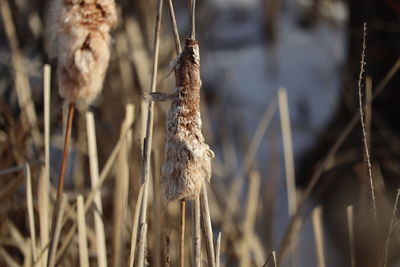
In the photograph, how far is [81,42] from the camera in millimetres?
917

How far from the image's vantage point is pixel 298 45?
3822mm

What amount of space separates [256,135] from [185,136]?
0.85m

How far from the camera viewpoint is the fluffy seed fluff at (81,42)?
909 millimetres

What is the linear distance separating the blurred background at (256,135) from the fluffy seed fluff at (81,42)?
0.13 metres

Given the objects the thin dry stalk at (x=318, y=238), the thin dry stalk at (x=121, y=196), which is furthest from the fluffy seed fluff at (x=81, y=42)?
the thin dry stalk at (x=318, y=238)

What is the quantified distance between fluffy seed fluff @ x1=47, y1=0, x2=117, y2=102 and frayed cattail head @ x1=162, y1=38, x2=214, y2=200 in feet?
0.74

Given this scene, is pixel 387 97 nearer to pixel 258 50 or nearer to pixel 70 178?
pixel 70 178

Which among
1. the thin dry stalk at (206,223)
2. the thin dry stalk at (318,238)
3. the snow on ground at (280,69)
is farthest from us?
the snow on ground at (280,69)

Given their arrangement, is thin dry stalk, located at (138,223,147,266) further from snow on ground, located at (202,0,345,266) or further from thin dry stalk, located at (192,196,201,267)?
snow on ground, located at (202,0,345,266)

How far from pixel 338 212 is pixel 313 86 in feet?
3.48

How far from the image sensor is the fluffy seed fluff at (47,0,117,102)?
0.91m

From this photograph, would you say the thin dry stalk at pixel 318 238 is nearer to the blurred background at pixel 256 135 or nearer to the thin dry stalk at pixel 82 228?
the blurred background at pixel 256 135

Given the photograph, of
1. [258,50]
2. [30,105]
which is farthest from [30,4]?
[258,50]

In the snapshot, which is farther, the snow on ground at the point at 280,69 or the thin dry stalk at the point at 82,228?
the snow on ground at the point at 280,69
